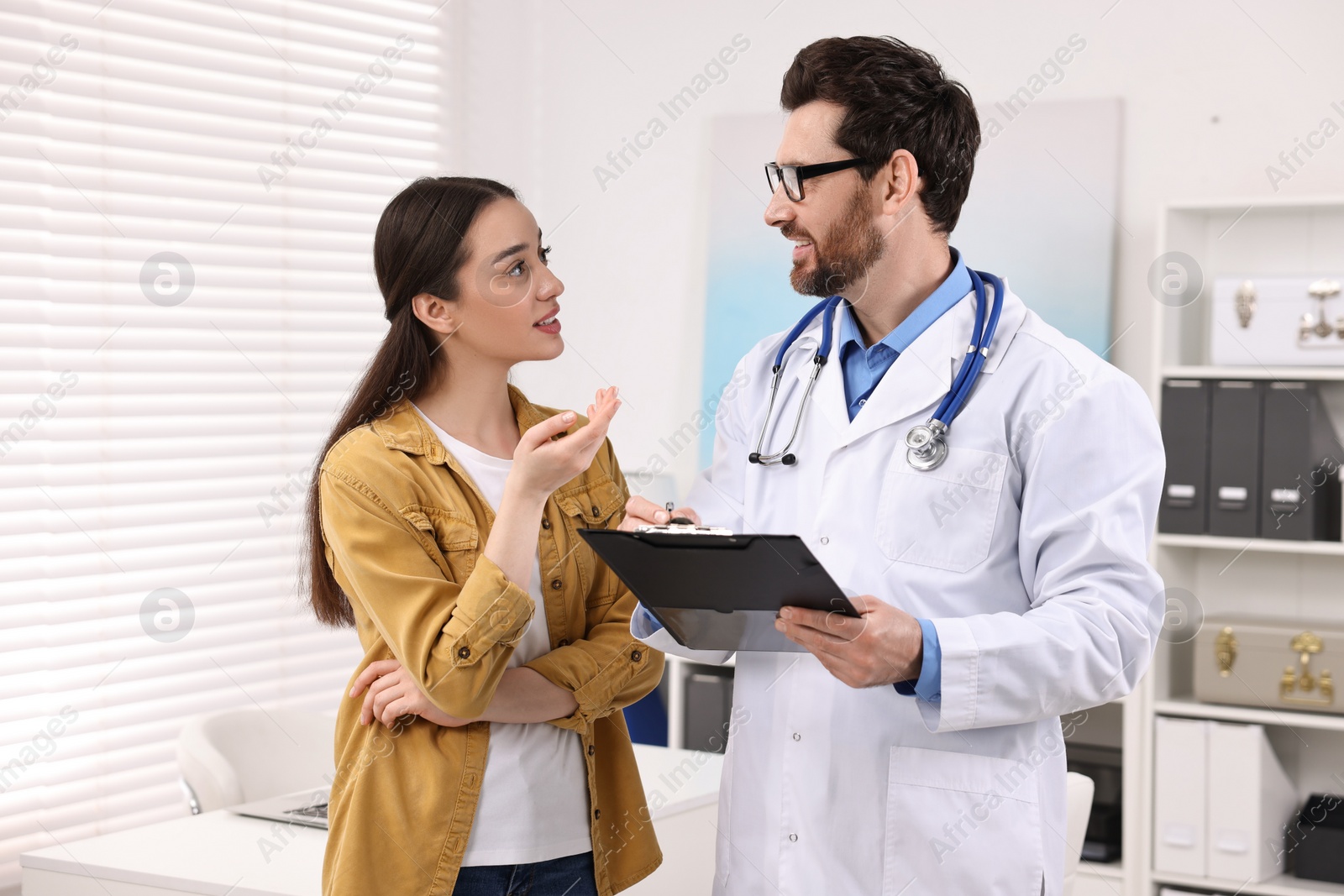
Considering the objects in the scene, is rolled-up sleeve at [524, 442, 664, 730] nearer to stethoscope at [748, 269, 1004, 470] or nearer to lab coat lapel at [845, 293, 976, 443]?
stethoscope at [748, 269, 1004, 470]

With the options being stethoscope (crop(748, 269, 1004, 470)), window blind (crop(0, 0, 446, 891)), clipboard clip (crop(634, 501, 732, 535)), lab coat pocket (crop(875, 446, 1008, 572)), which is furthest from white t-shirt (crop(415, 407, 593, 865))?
window blind (crop(0, 0, 446, 891))

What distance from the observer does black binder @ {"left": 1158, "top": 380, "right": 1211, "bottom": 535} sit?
344cm

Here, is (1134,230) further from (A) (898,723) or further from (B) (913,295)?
(A) (898,723)

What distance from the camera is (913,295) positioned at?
1727mm

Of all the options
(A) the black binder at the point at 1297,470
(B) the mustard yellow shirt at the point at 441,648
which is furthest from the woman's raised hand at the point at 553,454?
(A) the black binder at the point at 1297,470

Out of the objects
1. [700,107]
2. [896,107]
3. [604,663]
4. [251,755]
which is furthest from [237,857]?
[700,107]

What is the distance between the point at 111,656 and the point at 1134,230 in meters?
3.23

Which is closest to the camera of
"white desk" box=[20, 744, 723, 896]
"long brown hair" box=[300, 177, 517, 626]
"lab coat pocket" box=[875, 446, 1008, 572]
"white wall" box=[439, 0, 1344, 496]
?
"lab coat pocket" box=[875, 446, 1008, 572]

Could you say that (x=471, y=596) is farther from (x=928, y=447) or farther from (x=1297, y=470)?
(x=1297, y=470)

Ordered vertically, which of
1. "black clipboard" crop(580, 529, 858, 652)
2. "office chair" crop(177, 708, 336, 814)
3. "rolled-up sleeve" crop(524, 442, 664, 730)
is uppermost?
"black clipboard" crop(580, 529, 858, 652)

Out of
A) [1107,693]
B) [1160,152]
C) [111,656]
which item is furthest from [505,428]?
[1160,152]

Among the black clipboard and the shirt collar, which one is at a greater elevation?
the shirt collar

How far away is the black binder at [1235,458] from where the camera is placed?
338 centimetres

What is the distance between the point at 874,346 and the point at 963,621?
0.46 m
